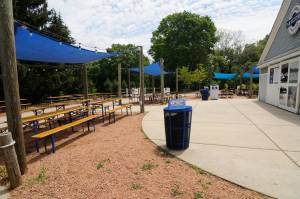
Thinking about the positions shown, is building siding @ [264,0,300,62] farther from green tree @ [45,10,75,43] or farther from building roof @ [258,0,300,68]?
green tree @ [45,10,75,43]

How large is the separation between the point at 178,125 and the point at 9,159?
317cm

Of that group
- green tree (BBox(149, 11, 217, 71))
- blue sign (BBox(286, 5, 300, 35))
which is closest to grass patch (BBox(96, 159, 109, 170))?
blue sign (BBox(286, 5, 300, 35))

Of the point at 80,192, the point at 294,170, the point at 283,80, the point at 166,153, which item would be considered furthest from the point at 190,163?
the point at 283,80

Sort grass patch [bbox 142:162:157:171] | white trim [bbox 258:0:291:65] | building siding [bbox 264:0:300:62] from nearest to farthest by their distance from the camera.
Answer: grass patch [bbox 142:162:157:171]
building siding [bbox 264:0:300:62]
white trim [bbox 258:0:291:65]

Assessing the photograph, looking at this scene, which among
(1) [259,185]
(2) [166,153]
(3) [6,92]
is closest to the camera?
(1) [259,185]

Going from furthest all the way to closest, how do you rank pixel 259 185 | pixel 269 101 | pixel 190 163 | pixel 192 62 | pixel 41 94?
pixel 192 62, pixel 41 94, pixel 269 101, pixel 190 163, pixel 259 185

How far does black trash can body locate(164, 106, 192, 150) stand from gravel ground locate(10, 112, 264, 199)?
42 cm

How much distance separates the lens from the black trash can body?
15.3 ft

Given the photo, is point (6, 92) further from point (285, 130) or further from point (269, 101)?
point (269, 101)

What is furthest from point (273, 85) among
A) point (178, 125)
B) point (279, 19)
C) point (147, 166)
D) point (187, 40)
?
point (187, 40)

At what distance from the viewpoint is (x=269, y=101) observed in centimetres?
1349

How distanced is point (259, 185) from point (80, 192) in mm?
2633

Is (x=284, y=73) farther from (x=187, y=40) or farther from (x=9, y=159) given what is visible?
(x=187, y=40)

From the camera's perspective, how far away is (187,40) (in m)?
33.6
